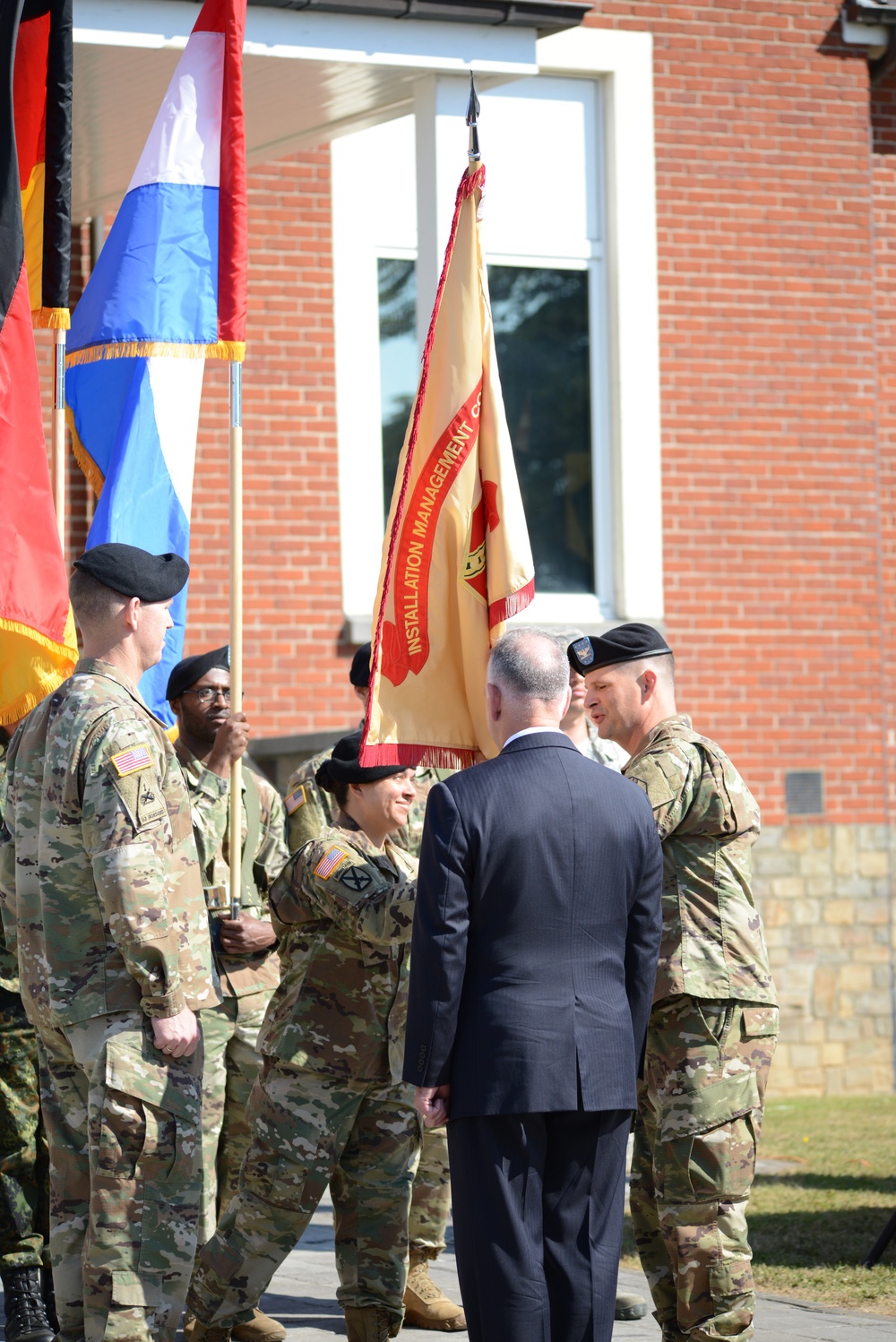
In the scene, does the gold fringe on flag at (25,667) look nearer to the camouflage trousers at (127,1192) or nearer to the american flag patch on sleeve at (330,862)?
the american flag patch on sleeve at (330,862)

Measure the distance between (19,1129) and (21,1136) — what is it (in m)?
0.02

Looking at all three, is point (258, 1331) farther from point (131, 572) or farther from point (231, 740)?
point (131, 572)

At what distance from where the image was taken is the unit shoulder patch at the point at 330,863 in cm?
512

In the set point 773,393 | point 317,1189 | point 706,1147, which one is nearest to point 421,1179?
point 317,1189

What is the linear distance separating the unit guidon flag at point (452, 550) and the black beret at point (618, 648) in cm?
33

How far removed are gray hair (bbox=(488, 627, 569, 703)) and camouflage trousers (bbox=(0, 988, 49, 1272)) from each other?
2510mm

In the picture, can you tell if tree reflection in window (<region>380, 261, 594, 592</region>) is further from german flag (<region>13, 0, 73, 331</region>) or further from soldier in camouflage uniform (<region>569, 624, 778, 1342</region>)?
soldier in camouflage uniform (<region>569, 624, 778, 1342</region>)

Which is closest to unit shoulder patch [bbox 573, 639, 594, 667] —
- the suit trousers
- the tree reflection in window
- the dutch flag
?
the suit trousers

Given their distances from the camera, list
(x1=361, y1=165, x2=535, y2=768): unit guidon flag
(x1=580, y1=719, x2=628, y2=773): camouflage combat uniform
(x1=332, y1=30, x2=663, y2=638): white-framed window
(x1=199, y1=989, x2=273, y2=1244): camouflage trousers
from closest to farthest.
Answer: (x1=361, y1=165, x2=535, y2=768): unit guidon flag
(x1=199, y1=989, x2=273, y2=1244): camouflage trousers
(x1=580, y1=719, x2=628, y2=773): camouflage combat uniform
(x1=332, y1=30, x2=663, y2=638): white-framed window

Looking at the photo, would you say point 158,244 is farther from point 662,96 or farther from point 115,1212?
point 662,96

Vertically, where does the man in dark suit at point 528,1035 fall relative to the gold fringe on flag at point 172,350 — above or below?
below

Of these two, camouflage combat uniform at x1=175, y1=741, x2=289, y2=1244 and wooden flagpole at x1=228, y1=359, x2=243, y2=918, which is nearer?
wooden flagpole at x1=228, y1=359, x2=243, y2=918

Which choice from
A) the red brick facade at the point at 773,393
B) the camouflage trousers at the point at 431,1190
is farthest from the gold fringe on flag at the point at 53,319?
the red brick facade at the point at 773,393

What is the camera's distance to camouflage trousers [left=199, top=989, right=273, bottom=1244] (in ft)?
20.1
